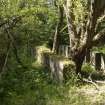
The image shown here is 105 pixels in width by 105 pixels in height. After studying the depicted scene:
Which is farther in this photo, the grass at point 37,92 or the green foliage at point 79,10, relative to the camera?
the green foliage at point 79,10

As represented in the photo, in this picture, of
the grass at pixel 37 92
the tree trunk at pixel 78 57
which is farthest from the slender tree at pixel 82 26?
the grass at pixel 37 92

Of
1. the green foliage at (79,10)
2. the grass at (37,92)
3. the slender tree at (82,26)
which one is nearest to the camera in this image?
the grass at (37,92)

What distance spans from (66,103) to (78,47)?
3.39 meters

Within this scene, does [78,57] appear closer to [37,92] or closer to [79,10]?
[79,10]

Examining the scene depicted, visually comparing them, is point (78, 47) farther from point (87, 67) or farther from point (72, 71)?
point (87, 67)

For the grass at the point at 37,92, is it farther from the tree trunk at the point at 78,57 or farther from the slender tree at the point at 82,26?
the slender tree at the point at 82,26

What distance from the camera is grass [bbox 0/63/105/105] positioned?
10.0 meters

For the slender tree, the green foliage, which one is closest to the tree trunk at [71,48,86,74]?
the slender tree

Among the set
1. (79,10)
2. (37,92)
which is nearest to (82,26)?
(79,10)

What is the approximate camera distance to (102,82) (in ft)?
38.7

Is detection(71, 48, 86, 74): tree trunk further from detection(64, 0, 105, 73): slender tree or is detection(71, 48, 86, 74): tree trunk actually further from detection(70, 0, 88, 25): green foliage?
detection(70, 0, 88, 25): green foliage

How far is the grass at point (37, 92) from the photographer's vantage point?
10.0 metres

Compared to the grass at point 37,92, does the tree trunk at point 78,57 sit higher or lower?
higher

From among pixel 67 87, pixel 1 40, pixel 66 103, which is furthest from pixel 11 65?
pixel 66 103
